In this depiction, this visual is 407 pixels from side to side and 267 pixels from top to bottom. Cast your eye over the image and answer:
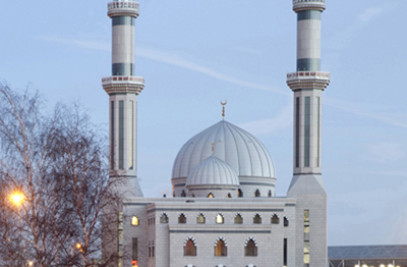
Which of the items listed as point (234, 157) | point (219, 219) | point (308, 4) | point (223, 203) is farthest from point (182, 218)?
point (308, 4)

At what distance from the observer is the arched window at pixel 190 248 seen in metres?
86.3

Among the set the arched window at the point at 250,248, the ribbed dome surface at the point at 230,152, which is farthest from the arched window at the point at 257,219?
the ribbed dome surface at the point at 230,152

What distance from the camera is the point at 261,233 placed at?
86438 mm

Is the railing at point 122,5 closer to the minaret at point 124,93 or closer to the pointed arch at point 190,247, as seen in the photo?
the minaret at point 124,93

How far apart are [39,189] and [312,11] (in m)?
48.7

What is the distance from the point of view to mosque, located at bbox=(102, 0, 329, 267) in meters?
86.3

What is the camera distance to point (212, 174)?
306 ft

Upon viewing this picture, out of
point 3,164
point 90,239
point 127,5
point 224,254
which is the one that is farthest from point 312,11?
point 3,164

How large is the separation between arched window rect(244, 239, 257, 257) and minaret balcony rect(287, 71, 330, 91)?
14.1 m

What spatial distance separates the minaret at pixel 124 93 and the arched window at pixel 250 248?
39.1ft

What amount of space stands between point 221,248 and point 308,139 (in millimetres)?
12356

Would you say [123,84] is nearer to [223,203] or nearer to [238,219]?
[223,203]

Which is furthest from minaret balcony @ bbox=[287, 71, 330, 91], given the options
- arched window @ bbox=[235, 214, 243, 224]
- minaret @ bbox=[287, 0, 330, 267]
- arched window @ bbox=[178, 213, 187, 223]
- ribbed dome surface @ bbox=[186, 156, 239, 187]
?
arched window @ bbox=[178, 213, 187, 223]

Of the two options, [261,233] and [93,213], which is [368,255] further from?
[93,213]
